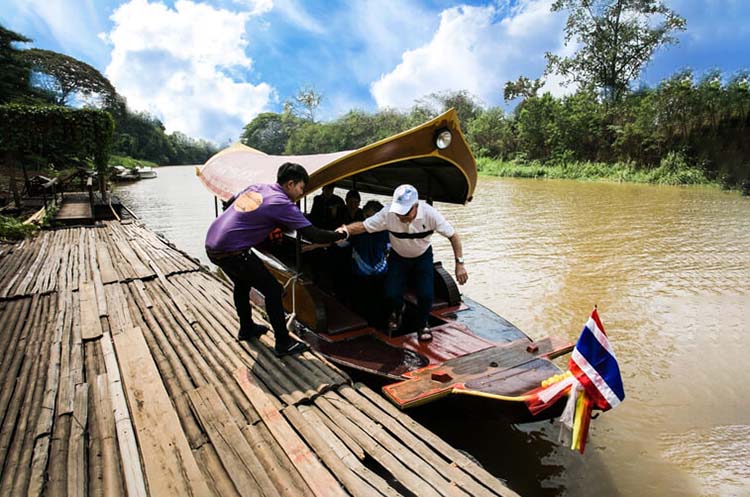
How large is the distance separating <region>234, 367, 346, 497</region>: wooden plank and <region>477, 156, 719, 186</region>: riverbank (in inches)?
1049

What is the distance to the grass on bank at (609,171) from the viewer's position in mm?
23250

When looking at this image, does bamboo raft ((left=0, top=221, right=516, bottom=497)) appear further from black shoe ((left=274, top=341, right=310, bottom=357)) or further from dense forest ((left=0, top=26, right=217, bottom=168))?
dense forest ((left=0, top=26, right=217, bottom=168))

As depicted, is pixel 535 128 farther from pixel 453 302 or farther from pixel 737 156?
pixel 453 302

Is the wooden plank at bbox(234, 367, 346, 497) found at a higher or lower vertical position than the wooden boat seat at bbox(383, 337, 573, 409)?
lower

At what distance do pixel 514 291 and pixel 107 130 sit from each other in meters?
12.7

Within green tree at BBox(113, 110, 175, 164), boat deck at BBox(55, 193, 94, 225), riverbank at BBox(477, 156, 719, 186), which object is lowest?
boat deck at BBox(55, 193, 94, 225)

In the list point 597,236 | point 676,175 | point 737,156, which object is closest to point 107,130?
point 597,236

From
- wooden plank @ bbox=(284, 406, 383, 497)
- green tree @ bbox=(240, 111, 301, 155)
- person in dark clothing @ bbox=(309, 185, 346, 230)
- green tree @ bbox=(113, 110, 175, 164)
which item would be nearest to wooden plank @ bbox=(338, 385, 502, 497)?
wooden plank @ bbox=(284, 406, 383, 497)

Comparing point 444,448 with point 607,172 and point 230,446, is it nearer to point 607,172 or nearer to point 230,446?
point 230,446

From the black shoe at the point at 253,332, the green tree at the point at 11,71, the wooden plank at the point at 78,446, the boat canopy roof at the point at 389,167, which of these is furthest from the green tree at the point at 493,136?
the wooden plank at the point at 78,446

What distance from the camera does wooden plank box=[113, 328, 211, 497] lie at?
7.02ft

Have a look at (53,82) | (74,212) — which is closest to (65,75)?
(53,82)

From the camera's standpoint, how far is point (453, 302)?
4785mm

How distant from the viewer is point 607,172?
2717 cm
